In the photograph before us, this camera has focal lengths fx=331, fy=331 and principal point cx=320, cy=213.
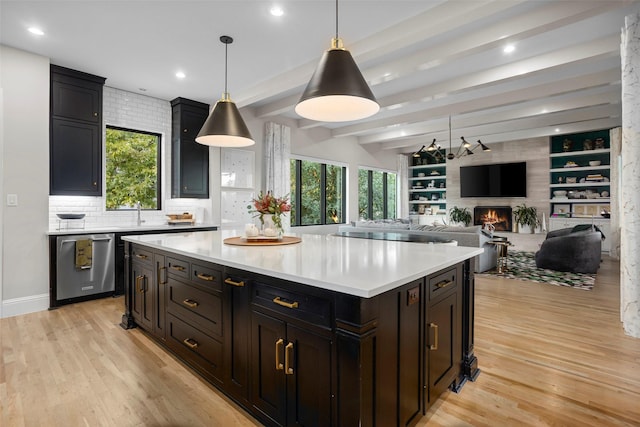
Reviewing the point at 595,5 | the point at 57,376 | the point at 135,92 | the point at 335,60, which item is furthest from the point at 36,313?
the point at 595,5

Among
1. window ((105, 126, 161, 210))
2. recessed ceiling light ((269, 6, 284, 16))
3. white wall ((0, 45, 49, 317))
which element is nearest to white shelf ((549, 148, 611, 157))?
recessed ceiling light ((269, 6, 284, 16))

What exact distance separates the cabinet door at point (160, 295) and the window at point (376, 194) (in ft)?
22.4

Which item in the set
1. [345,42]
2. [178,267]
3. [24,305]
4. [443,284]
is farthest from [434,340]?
[24,305]

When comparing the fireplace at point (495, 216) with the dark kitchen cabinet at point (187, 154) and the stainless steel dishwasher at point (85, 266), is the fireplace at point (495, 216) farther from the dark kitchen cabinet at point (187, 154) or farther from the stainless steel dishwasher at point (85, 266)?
the stainless steel dishwasher at point (85, 266)

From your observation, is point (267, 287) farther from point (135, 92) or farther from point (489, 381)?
point (135, 92)

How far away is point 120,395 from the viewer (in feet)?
6.83

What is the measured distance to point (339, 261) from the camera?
1.82m

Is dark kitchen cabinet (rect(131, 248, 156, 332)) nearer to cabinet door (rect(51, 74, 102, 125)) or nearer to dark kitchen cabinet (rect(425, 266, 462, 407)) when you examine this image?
dark kitchen cabinet (rect(425, 266, 462, 407))

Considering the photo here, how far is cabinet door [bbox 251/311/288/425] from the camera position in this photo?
5.27 ft

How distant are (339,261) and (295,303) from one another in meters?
0.41

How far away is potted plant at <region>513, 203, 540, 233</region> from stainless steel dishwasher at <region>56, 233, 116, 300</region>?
9094 millimetres

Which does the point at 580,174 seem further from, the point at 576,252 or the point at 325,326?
the point at 325,326

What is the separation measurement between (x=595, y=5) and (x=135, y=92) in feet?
18.7

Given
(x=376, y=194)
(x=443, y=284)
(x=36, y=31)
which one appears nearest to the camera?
(x=443, y=284)
